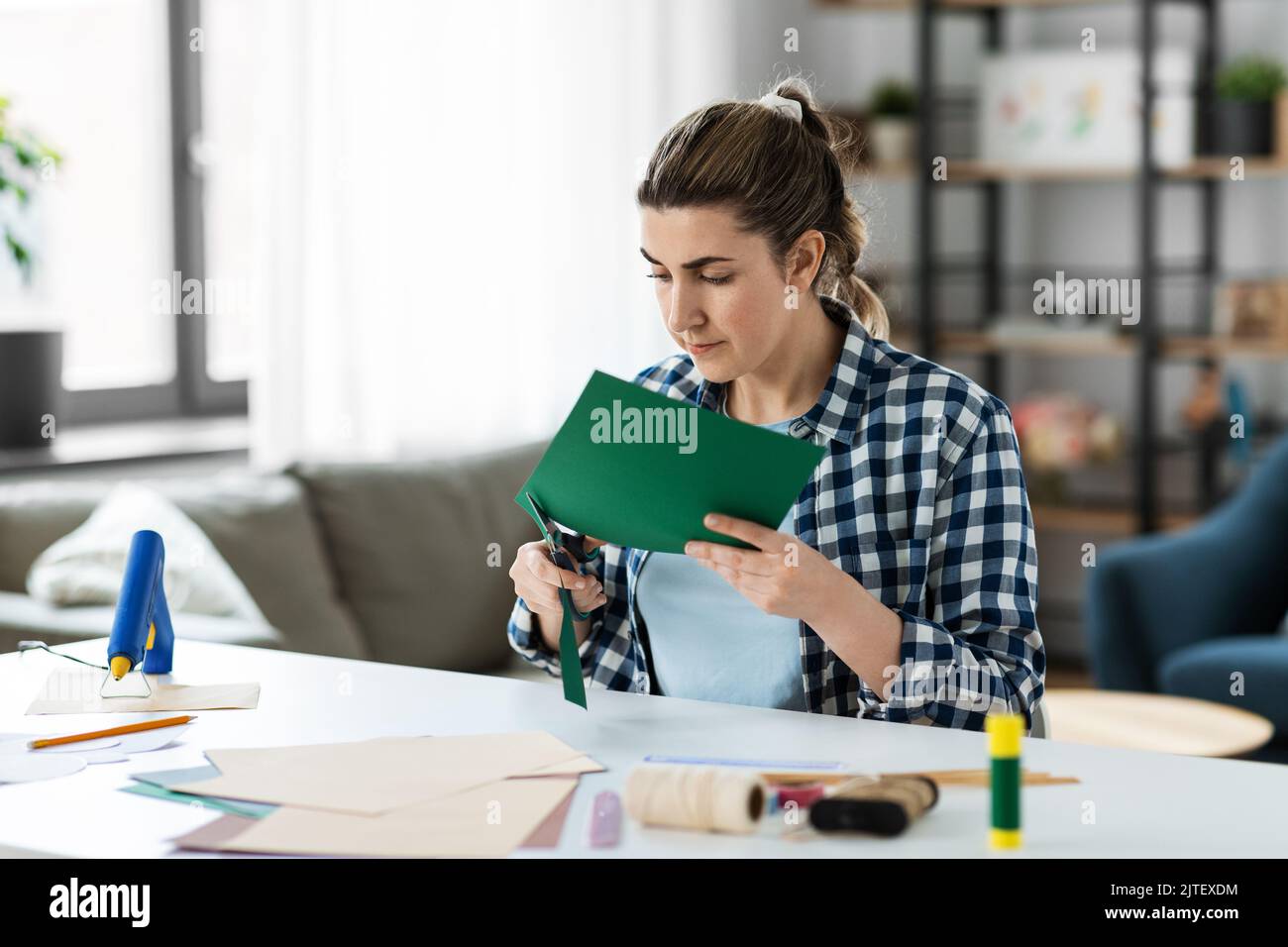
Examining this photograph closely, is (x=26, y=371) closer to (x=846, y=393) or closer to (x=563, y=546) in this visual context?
(x=563, y=546)

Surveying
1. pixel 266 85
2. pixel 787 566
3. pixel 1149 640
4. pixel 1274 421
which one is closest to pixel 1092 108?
pixel 1274 421

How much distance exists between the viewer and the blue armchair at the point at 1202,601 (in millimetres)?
3123

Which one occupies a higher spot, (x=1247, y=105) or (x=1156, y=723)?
(x=1247, y=105)

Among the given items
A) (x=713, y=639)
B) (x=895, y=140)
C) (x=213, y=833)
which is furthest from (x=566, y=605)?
(x=895, y=140)

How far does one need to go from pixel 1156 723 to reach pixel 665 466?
1.80 metres

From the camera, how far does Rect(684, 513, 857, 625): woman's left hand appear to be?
1314mm

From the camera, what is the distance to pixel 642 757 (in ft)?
4.18

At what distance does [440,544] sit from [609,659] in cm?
150

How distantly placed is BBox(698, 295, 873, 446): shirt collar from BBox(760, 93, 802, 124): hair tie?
228 mm

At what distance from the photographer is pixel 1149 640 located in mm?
3332

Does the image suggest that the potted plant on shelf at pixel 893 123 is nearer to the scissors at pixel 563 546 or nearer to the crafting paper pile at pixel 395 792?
the scissors at pixel 563 546

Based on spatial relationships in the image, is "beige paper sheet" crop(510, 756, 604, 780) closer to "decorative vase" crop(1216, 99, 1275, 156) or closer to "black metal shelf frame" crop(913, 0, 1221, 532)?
"black metal shelf frame" crop(913, 0, 1221, 532)
